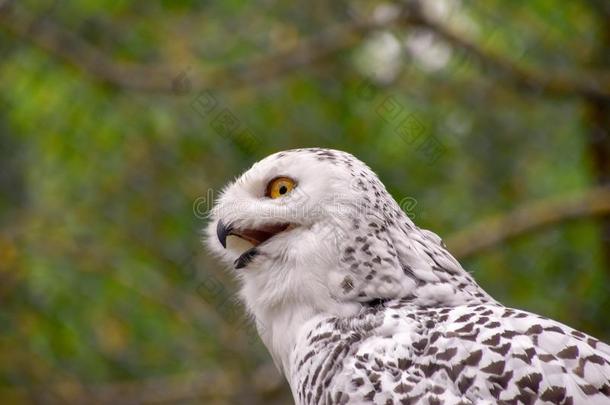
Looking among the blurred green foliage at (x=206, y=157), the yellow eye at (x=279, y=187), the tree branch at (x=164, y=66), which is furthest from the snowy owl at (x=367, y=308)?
the tree branch at (x=164, y=66)

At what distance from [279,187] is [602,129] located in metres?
3.12

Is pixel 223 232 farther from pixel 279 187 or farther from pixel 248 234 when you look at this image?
pixel 279 187

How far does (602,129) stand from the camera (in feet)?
17.7

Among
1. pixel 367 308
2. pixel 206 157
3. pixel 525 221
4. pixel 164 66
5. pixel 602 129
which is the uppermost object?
pixel 164 66

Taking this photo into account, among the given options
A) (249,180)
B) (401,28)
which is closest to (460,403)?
(249,180)

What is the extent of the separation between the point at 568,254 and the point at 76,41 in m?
3.17

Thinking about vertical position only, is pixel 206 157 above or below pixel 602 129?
above

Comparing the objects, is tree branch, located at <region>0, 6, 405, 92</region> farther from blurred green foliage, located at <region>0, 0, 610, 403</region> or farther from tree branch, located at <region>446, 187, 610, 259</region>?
tree branch, located at <region>446, 187, 610, 259</region>

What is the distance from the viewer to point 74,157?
6551 mm

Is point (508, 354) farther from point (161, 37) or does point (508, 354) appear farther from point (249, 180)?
point (161, 37)

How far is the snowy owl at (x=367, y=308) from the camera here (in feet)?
7.34

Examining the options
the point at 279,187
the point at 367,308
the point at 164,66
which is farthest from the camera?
the point at 164,66

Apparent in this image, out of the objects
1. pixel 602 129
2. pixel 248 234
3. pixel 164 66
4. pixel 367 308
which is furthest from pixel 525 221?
pixel 367 308

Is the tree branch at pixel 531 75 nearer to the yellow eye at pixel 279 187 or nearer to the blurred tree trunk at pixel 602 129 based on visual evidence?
the blurred tree trunk at pixel 602 129
